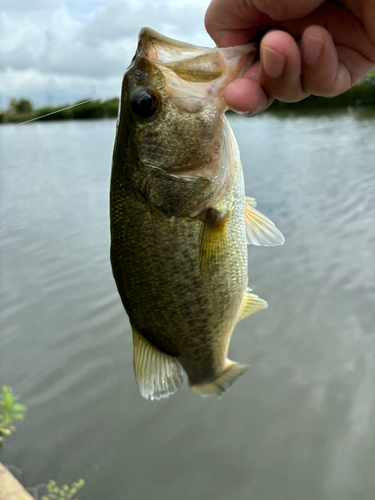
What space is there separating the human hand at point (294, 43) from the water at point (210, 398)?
221 centimetres

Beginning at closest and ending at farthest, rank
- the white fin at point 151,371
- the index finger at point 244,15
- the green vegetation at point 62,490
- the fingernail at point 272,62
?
the fingernail at point 272,62, the index finger at point 244,15, the white fin at point 151,371, the green vegetation at point 62,490

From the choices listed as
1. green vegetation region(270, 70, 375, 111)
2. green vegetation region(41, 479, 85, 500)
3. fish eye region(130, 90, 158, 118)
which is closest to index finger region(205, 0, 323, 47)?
fish eye region(130, 90, 158, 118)

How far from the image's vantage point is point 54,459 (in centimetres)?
349

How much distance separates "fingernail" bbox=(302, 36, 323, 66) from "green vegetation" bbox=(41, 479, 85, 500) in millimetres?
3538

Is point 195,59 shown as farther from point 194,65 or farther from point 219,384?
point 219,384

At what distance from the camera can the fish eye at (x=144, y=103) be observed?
1.42 m

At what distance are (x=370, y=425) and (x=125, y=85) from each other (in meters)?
3.77

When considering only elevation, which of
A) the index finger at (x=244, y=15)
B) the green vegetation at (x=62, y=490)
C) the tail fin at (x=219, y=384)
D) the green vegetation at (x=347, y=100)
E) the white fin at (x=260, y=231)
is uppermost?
the green vegetation at (x=347, y=100)

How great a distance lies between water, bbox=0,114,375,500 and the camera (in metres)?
3.31

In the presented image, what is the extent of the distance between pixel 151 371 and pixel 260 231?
2.88 ft

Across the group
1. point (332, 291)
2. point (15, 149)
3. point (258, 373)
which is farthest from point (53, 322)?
point (15, 149)

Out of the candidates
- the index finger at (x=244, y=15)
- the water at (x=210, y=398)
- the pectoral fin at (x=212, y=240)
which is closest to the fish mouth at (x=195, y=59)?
the index finger at (x=244, y=15)

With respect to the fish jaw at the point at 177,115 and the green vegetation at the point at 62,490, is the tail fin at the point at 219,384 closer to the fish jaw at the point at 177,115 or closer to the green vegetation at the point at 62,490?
the fish jaw at the point at 177,115

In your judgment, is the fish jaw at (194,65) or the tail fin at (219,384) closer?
the fish jaw at (194,65)
